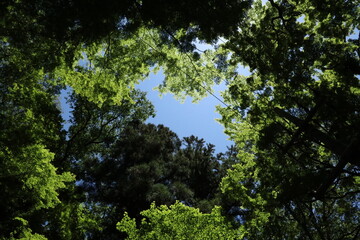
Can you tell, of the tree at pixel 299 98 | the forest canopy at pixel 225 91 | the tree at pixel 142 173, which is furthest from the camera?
the tree at pixel 142 173

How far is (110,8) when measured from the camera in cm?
452

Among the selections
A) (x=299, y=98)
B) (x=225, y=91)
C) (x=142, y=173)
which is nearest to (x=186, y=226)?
(x=225, y=91)

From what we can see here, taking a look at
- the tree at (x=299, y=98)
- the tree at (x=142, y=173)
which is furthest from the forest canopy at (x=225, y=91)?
the tree at (x=142, y=173)

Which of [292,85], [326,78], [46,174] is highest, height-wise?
[326,78]

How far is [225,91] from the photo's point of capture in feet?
32.0

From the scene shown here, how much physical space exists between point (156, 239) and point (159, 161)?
11.0 meters

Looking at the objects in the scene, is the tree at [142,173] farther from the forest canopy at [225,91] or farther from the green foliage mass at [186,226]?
the green foliage mass at [186,226]

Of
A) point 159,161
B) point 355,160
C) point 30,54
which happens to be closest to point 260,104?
point 355,160

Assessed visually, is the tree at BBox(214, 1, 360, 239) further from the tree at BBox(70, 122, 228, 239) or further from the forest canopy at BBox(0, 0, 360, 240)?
the tree at BBox(70, 122, 228, 239)

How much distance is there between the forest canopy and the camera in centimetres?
508

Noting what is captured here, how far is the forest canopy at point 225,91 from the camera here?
5.08 m

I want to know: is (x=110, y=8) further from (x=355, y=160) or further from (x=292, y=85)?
(x=355, y=160)

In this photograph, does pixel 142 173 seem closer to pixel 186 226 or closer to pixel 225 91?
pixel 186 226

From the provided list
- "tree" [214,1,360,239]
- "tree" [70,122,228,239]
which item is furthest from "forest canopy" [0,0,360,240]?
"tree" [70,122,228,239]
